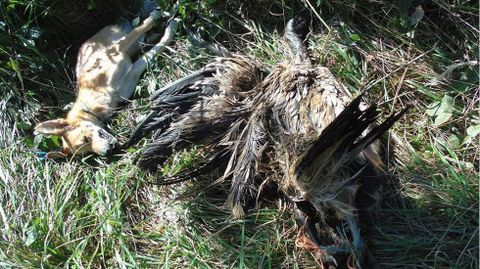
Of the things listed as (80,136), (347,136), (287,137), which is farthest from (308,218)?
(80,136)

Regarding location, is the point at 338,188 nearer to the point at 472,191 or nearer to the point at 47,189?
the point at 472,191

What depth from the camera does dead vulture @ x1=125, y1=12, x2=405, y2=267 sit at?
105 inches

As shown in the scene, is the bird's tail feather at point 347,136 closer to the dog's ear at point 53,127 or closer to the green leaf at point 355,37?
the green leaf at point 355,37

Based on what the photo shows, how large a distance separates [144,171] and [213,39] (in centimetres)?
94

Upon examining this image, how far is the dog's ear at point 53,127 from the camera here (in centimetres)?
364

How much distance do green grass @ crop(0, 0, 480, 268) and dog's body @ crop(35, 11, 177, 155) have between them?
0.30ft

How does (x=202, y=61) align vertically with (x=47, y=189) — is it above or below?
above

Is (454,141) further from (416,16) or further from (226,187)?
(226,187)

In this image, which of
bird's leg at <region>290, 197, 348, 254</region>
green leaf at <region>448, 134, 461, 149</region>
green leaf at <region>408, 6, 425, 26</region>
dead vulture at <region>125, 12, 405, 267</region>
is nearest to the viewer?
dead vulture at <region>125, 12, 405, 267</region>

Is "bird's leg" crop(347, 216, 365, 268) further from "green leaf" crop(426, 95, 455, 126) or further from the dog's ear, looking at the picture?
the dog's ear

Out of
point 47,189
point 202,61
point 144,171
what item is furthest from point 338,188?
point 47,189

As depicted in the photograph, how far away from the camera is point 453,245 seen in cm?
285

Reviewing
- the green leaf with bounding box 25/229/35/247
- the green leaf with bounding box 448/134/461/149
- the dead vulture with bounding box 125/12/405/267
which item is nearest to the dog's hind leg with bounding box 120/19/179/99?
the dead vulture with bounding box 125/12/405/267

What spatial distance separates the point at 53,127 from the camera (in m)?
3.69
